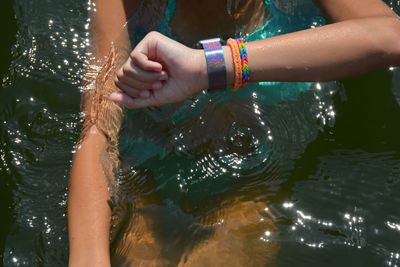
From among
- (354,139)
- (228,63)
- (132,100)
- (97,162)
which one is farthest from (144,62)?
(354,139)

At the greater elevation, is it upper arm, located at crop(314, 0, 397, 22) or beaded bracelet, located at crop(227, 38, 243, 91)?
upper arm, located at crop(314, 0, 397, 22)

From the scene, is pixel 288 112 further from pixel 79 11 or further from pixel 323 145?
pixel 79 11

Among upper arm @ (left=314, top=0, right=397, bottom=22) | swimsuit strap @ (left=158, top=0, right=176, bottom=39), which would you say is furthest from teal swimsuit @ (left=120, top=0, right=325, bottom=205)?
upper arm @ (left=314, top=0, right=397, bottom=22)

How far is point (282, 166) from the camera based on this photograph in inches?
93.4

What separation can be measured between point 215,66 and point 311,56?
0.30 meters

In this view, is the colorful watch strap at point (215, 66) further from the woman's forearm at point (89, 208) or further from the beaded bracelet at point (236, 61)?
the woman's forearm at point (89, 208)

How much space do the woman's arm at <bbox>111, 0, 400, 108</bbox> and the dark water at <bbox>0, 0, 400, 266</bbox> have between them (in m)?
0.38

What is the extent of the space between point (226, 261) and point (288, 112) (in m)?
0.65

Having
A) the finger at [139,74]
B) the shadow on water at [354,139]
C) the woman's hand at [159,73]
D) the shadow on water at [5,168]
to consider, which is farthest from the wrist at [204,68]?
the shadow on water at [5,168]

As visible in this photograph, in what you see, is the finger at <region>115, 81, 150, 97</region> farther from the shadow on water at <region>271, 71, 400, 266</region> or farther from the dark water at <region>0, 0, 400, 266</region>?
the shadow on water at <region>271, 71, 400, 266</region>

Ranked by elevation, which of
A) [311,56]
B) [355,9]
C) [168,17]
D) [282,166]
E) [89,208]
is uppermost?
[168,17]

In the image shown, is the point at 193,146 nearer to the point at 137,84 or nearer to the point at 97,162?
the point at 97,162

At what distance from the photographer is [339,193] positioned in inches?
90.4

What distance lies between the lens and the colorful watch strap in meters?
1.94
